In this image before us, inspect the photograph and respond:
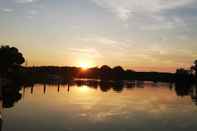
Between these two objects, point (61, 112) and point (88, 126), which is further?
point (61, 112)

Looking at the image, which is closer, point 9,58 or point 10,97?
point 10,97

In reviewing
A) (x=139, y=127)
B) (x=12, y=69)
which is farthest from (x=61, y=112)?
(x=12, y=69)

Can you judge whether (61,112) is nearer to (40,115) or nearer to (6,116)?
(40,115)

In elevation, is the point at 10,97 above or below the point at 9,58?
below

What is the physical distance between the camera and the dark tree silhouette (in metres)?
132

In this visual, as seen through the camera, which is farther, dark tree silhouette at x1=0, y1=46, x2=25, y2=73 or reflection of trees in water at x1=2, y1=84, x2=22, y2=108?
dark tree silhouette at x1=0, y1=46, x2=25, y2=73

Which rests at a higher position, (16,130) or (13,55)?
(13,55)

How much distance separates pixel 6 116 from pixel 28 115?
2.95 metres

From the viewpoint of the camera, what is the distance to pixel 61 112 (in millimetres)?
53125

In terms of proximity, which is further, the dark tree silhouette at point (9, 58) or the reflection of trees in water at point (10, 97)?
the dark tree silhouette at point (9, 58)

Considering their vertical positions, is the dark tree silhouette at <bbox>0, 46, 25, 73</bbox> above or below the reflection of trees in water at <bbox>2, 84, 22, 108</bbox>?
above

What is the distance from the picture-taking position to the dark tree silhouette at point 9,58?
5193 inches

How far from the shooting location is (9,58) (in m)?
144

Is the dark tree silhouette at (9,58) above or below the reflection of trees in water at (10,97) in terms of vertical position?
above
